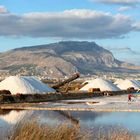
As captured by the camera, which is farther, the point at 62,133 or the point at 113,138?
the point at 113,138

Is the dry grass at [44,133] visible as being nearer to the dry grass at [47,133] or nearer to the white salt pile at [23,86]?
the dry grass at [47,133]

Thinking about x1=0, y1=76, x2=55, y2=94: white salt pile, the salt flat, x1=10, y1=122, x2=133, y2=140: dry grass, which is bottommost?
the salt flat

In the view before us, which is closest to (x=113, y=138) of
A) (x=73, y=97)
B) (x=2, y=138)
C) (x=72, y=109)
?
(x=2, y=138)

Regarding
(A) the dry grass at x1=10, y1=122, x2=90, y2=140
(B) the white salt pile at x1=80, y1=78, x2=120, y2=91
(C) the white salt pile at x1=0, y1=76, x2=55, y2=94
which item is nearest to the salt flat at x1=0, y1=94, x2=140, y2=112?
(C) the white salt pile at x1=0, y1=76, x2=55, y2=94

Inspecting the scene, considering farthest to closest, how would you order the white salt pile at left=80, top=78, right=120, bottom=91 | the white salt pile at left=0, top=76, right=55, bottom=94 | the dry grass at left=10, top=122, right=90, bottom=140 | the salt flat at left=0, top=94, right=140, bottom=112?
1. the white salt pile at left=80, top=78, right=120, bottom=91
2. the white salt pile at left=0, top=76, right=55, bottom=94
3. the salt flat at left=0, top=94, right=140, bottom=112
4. the dry grass at left=10, top=122, right=90, bottom=140

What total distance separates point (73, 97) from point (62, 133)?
1793 inches

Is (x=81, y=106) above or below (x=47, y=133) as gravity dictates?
below

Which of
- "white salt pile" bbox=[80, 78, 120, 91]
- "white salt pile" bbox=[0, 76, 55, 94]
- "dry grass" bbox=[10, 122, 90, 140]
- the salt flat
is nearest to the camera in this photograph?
"dry grass" bbox=[10, 122, 90, 140]

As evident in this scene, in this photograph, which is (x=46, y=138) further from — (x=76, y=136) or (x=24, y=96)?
(x=24, y=96)

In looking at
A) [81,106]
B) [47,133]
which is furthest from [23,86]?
[47,133]

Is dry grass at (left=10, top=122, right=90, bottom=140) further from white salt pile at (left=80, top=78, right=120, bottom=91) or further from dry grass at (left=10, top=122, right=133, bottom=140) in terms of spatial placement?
white salt pile at (left=80, top=78, right=120, bottom=91)

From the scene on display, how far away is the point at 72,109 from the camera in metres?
34.3

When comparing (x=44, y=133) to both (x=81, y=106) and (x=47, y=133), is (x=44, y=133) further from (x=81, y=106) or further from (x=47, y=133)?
(x=81, y=106)

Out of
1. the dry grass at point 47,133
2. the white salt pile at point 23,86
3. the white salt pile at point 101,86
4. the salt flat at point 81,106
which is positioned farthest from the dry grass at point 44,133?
the white salt pile at point 101,86
